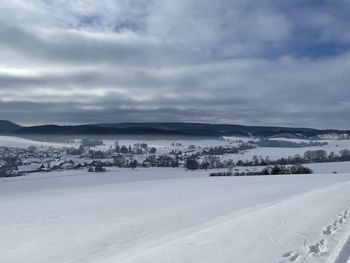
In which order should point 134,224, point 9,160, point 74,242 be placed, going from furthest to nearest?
point 9,160 → point 134,224 → point 74,242

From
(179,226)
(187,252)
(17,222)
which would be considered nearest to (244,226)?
(179,226)

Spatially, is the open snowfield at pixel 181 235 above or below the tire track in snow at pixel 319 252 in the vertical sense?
below

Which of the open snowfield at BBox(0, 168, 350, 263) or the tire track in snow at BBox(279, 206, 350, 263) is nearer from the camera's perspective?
the tire track in snow at BBox(279, 206, 350, 263)

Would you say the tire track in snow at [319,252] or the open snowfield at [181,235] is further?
the open snowfield at [181,235]

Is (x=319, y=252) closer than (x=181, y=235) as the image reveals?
Yes

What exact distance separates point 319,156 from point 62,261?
147728 millimetres

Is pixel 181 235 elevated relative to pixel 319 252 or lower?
lower

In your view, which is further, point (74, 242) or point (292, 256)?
point (74, 242)

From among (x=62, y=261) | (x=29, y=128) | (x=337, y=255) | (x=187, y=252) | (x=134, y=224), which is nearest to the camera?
(x=337, y=255)

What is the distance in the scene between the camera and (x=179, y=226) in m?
14.3

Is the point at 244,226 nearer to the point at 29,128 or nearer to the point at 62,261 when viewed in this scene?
the point at 62,261

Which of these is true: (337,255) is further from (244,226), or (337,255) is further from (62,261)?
(62,261)

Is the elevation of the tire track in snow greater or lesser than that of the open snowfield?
greater

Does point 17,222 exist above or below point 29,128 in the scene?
below
